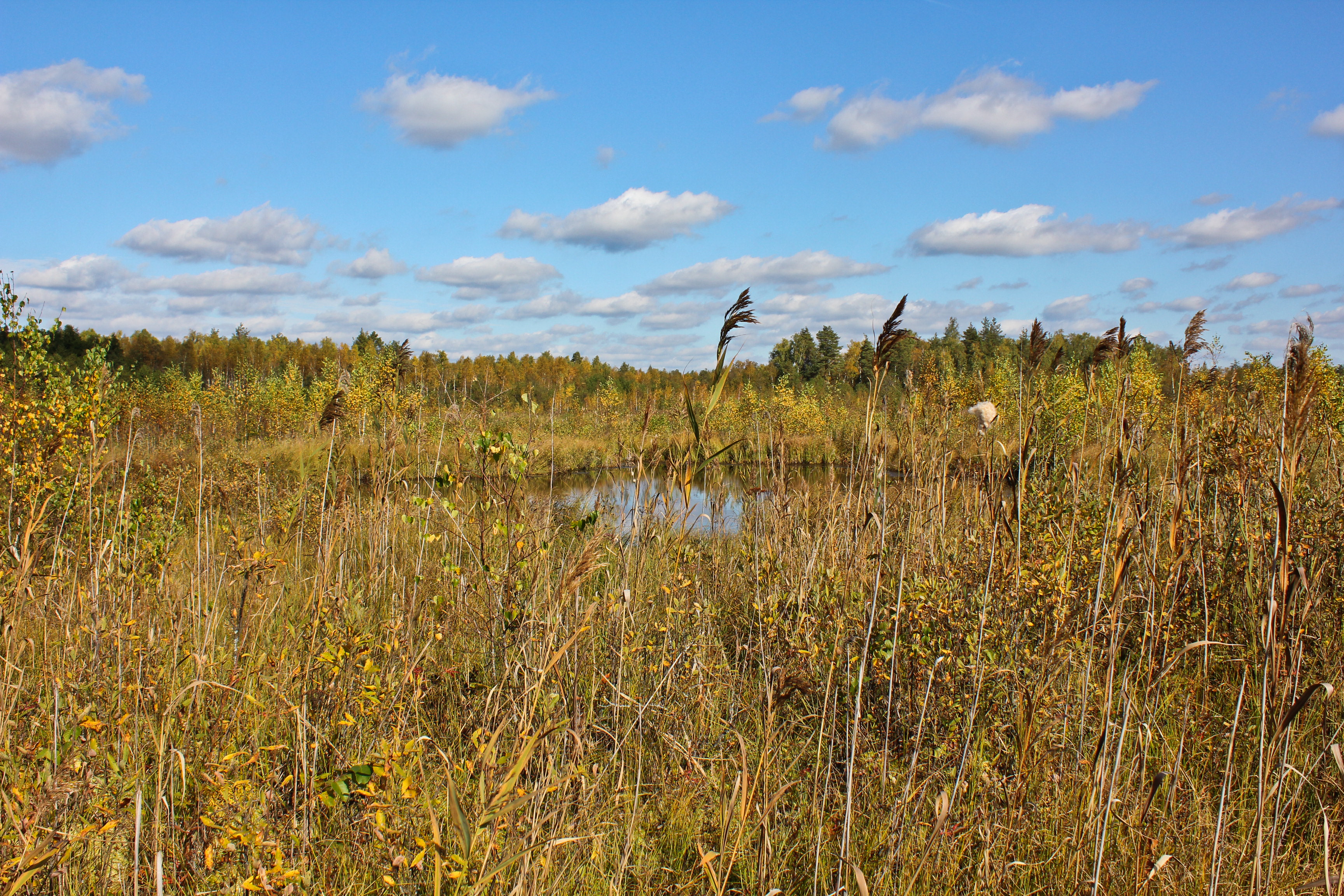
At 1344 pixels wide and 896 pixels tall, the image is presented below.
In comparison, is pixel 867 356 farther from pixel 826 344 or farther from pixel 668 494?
pixel 826 344

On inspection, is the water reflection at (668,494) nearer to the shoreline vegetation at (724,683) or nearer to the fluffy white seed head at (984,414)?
the shoreline vegetation at (724,683)

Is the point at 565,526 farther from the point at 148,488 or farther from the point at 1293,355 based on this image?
the point at 1293,355

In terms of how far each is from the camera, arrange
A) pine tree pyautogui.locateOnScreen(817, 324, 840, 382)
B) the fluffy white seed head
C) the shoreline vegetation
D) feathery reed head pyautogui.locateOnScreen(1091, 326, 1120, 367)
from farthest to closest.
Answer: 1. pine tree pyautogui.locateOnScreen(817, 324, 840, 382)
2. the fluffy white seed head
3. feathery reed head pyautogui.locateOnScreen(1091, 326, 1120, 367)
4. the shoreline vegetation

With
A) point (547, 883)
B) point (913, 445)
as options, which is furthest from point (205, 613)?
→ point (913, 445)

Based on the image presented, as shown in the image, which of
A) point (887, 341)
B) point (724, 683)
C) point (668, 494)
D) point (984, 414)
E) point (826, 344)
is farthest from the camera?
point (826, 344)

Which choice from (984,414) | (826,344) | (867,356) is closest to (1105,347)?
(867,356)

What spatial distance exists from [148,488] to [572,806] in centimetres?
480

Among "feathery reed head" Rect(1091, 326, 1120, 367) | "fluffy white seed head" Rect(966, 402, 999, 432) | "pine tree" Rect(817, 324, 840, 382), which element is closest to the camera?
"feathery reed head" Rect(1091, 326, 1120, 367)

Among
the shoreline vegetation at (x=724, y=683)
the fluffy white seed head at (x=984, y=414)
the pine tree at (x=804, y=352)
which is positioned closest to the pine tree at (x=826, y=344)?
the pine tree at (x=804, y=352)

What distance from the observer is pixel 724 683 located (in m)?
2.65

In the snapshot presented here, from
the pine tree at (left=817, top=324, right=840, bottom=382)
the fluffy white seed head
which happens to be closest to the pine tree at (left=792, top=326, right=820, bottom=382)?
the pine tree at (left=817, top=324, right=840, bottom=382)

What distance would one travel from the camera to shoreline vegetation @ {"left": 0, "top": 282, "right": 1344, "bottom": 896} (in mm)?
1527

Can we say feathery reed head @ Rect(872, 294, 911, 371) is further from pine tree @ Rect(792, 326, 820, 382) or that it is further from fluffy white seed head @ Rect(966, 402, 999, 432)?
pine tree @ Rect(792, 326, 820, 382)

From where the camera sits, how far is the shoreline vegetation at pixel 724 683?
5.01 ft
